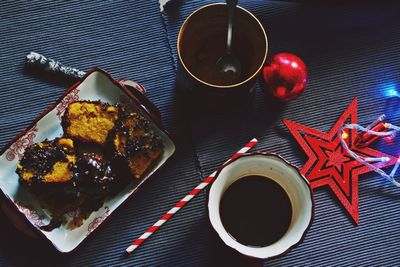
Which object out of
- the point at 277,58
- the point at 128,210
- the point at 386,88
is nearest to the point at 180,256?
the point at 128,210

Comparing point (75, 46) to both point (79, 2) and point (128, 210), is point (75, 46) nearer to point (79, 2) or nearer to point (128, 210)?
point (79, 2)

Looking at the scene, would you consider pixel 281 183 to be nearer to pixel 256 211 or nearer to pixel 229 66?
pixel 256 211

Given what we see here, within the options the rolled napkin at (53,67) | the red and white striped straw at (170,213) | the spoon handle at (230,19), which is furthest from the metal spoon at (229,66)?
the rolled napkin at (53,67)

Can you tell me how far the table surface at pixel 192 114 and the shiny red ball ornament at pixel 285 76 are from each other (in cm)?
6

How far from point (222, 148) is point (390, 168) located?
36 centimetres

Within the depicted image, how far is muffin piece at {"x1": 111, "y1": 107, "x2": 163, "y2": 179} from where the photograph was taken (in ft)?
3.64

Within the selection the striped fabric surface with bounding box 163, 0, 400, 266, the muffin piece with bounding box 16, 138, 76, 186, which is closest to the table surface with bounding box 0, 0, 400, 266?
the striped fabric surface with bounding box 163, 0, 400, 266

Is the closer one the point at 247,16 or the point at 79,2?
the point at 247,16

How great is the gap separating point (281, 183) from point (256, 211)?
0.23ft

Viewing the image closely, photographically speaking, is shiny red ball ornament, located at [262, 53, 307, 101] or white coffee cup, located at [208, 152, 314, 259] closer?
white coffee cup, located at [208, 152, 314, 259]

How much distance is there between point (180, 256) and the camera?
116cm

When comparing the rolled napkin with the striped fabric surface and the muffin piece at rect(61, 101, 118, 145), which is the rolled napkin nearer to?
the muffin piece at rect(61, 101, 118, 145)

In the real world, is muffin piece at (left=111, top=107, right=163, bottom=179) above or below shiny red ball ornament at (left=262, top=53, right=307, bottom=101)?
below

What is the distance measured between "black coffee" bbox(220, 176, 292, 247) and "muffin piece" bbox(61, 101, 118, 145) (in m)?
0.27
